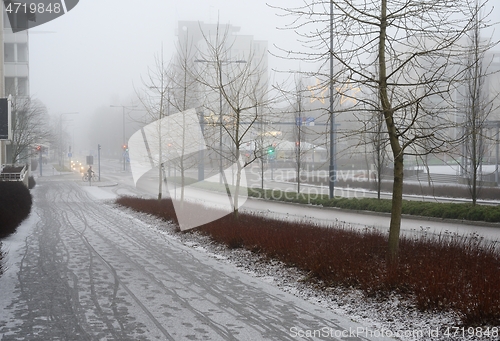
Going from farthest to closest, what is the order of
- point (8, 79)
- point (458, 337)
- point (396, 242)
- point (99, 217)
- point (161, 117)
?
1. point (8, 79)
2. point (161, 117)
3. point (99, 217)
4. point (396, 242)
5. point (458, 337)

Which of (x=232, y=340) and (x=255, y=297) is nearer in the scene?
(x=232, y=340)

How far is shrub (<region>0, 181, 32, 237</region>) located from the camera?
51.8ft

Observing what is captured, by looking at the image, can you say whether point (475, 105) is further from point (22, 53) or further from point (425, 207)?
point (22, 53)

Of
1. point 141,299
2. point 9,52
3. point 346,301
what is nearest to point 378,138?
point 346,301

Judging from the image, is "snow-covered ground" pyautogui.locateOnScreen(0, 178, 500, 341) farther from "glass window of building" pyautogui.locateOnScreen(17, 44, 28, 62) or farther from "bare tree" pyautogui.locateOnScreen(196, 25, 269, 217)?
"glass window of building" pyautogui.locateOnScreen(17, 44, 28, 62)

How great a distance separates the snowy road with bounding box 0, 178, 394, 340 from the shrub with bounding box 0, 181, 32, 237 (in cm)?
205

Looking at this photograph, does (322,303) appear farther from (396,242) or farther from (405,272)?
(396,242)

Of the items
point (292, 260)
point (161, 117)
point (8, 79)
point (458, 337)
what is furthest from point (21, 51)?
point (458, 337)

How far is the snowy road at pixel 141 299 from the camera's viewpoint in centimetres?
673

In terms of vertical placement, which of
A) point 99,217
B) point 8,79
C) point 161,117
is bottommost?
point 99,217

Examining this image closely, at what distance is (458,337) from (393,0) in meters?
5.85

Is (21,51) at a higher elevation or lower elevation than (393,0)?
higher

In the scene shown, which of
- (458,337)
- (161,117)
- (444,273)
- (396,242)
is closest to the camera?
(458,337)

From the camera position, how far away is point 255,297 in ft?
28.0
